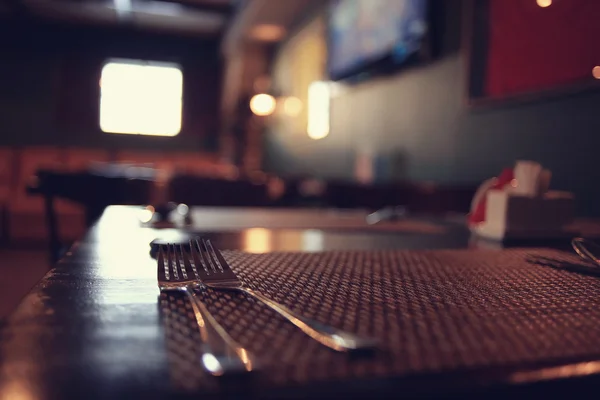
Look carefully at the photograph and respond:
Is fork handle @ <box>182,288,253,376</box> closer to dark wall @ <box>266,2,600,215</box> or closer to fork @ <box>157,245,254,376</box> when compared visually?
fork @ <box>157,245,254,376</box>

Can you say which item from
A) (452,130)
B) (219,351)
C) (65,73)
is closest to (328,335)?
(219,351)

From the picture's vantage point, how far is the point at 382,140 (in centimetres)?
381

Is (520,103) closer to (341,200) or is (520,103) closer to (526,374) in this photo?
(341,200)

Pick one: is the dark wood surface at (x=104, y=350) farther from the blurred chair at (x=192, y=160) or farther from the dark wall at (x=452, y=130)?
the blurred chair at (x=192, y=160)

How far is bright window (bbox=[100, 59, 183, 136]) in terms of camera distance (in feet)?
26.2

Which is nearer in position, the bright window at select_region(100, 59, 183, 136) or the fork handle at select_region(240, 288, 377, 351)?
the fork handle at select_region(240, 288, 377, 351)

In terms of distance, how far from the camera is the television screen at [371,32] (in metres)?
3.11

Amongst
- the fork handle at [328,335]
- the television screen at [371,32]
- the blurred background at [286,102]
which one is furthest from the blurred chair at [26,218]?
the fork handle at [328,335]

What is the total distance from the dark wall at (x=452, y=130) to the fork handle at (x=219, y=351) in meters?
1.99

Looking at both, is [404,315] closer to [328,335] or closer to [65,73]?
[328,335]

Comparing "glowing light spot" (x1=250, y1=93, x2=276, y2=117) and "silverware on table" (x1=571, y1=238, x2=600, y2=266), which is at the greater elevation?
"glowing light spot" (x1=250, y1=93, x2=276, y2=117)

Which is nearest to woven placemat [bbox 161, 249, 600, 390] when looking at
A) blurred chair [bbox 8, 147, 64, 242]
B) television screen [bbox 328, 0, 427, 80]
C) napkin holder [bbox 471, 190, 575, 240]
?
napkin holder [bbox 471, 190, 575, 240]

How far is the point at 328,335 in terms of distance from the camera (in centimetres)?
39

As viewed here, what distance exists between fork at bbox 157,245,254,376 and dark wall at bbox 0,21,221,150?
7.83 m
